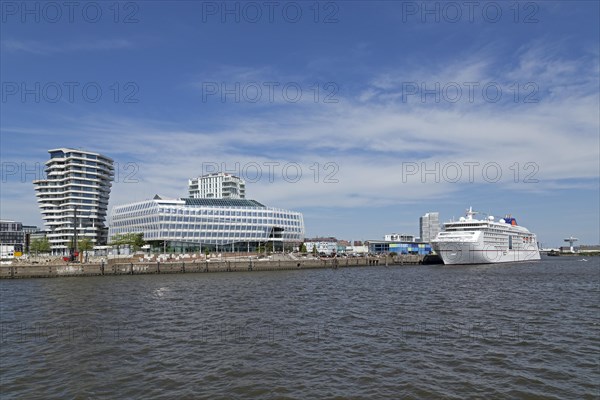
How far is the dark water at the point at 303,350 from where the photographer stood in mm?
19234

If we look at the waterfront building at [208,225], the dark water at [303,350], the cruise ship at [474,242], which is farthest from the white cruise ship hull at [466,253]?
the dark water at [303,350]

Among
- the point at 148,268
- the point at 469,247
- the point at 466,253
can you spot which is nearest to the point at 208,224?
the point at 148,268

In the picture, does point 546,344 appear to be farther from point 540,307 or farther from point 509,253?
point 509,253

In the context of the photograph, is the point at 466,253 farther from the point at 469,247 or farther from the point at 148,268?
the point at 148,268

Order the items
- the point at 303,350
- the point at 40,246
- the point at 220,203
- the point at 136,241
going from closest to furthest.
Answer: the point at 303,350, the point at 136,241, the point at 40,246, the point at 220,203

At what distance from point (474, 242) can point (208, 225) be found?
91.5 meters

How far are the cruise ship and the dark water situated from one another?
90.2m

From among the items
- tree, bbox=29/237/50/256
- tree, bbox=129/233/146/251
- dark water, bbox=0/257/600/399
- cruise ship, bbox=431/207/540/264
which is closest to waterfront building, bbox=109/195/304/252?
tree, bbox=129/233/146/251

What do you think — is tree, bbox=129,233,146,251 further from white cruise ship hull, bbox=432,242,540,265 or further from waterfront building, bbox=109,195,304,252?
white cruise ship hull, bbox=432,242,540,265

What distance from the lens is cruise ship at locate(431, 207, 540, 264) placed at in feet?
440

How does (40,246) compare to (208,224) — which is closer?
(208,224)

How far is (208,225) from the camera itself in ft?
547

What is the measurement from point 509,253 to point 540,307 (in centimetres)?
12644

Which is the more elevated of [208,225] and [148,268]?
[208,225]
